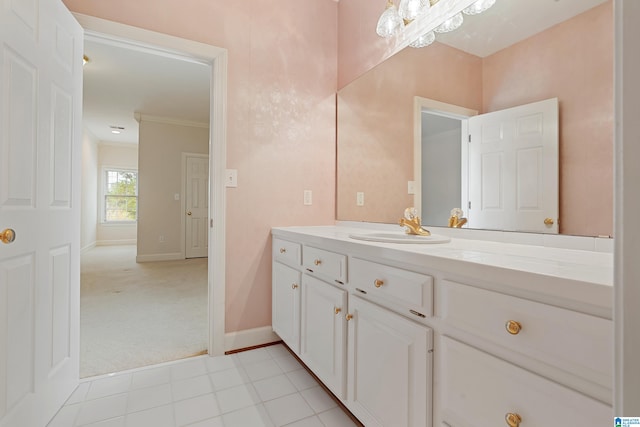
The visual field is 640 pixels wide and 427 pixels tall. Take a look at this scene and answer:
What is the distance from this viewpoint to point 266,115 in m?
2.19

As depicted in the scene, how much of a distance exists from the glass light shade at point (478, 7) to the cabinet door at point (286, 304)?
164cm

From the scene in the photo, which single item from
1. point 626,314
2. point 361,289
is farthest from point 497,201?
point 626,314

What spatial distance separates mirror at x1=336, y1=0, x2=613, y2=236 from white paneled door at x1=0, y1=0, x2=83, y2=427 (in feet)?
5.75

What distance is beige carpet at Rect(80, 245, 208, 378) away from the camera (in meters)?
2.03

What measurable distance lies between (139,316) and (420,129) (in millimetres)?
2792

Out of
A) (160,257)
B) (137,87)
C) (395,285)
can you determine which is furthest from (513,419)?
(160,257)

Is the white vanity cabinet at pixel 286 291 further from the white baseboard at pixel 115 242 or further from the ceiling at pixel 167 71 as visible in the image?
the white baseboard at pixel 115 242

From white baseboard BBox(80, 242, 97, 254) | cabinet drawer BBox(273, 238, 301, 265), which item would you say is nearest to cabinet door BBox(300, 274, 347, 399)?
cabinet drawer BBox(273, 238, 301, 265)

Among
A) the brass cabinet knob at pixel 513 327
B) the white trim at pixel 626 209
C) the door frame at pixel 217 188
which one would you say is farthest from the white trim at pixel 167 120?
the white trim at pixel 626 209

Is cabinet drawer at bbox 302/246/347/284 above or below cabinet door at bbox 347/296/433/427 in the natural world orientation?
above

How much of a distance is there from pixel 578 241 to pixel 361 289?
80 cm

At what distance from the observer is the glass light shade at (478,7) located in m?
1.43

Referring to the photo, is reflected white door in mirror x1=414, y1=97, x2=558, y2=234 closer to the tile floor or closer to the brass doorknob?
the tile floor

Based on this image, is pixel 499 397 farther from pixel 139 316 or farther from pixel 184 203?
pixel 184 203
